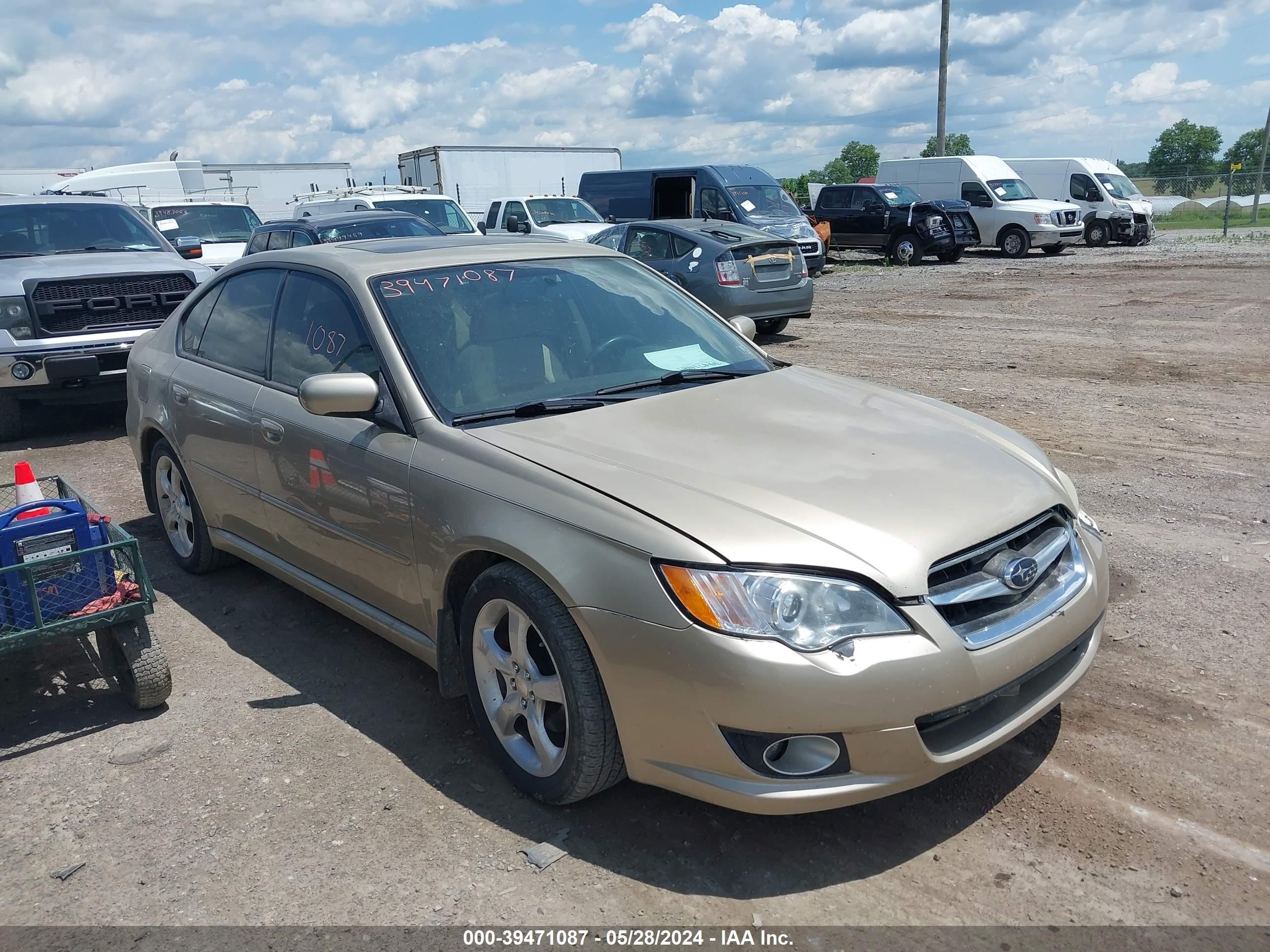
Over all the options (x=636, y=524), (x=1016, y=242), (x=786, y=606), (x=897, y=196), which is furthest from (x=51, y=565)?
(x=1016, y=242)

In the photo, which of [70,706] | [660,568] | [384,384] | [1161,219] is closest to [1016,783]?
[660,568]

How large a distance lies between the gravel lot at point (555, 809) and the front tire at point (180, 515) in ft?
0.44

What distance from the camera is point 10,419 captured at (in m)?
8.61

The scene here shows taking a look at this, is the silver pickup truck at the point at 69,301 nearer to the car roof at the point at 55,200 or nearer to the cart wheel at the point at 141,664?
the car roof at the point at 55,200

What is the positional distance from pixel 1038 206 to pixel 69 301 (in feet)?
74.9

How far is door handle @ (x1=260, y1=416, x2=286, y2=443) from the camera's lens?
4.13 m

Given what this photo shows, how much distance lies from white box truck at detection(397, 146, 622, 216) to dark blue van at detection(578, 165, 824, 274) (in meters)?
5.97

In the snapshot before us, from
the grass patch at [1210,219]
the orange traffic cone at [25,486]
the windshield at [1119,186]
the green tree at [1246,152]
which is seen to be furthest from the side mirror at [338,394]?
the green tree at [1246,152]

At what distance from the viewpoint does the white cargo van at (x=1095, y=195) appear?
26703 millimetres

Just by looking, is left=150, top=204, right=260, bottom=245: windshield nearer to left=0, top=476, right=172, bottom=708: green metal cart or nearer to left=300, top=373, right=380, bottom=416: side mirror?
left=0, top=476, right=172, bottom=708: green metal cart

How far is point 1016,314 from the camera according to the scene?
14.4 m

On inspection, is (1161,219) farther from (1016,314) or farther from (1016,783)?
(1016,783)

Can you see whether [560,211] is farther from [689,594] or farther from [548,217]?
[689,594]

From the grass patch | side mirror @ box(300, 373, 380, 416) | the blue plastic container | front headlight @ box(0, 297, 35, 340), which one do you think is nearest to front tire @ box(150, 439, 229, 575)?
the blue plastic container
